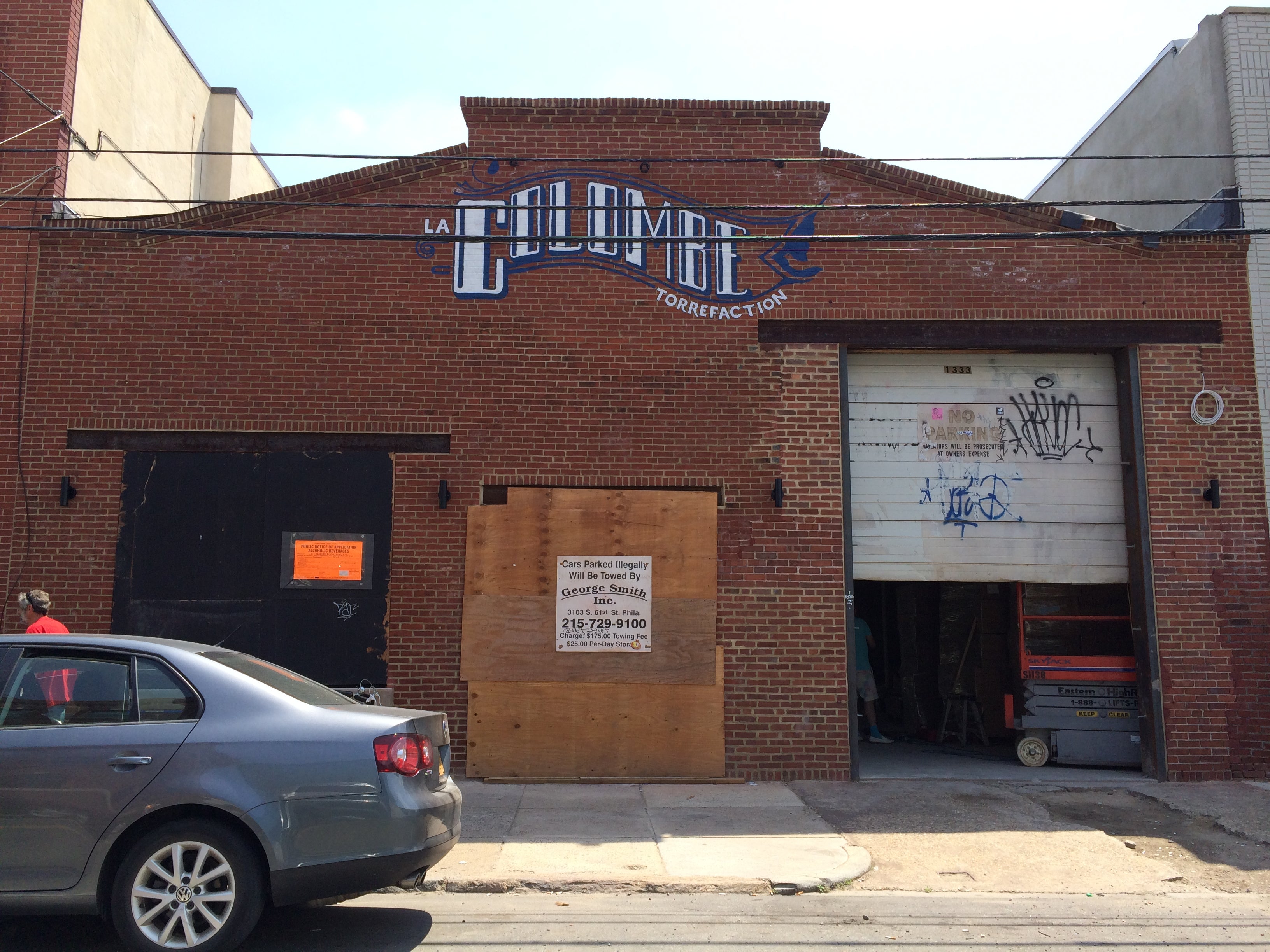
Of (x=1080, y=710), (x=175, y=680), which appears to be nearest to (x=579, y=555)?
(x=175, y=680)

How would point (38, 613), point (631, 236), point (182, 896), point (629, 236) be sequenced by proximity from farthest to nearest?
1. point (631, 236)
2. point (629, 236)
3. point (38, 613)
4. point (182, 896)

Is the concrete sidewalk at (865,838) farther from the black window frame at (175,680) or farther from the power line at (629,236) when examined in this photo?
the power line at (629,236)

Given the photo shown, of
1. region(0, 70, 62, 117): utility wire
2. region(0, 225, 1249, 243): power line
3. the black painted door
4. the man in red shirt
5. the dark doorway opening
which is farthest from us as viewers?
the dark doorway opening

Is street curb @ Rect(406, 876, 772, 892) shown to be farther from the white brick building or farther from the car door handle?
the white brick building

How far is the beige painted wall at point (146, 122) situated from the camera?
10.8 metres

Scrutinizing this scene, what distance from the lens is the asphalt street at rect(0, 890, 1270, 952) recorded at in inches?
202

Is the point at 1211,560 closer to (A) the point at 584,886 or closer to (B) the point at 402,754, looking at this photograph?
(A) the point at 584,886

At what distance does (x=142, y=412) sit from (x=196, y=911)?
20.7 ft

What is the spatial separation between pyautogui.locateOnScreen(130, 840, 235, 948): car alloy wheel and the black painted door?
182 inches

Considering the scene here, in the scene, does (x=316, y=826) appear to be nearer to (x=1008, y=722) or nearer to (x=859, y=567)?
(x=859, y=567)

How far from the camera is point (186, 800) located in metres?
4.67

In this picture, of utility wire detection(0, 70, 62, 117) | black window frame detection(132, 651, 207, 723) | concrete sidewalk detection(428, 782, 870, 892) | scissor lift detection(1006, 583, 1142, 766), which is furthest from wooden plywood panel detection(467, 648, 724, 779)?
utility wire detection(0, 70, 62, 117)

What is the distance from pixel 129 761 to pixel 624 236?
7.16 m

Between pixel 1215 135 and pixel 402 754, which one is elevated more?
pixel 1215 135
